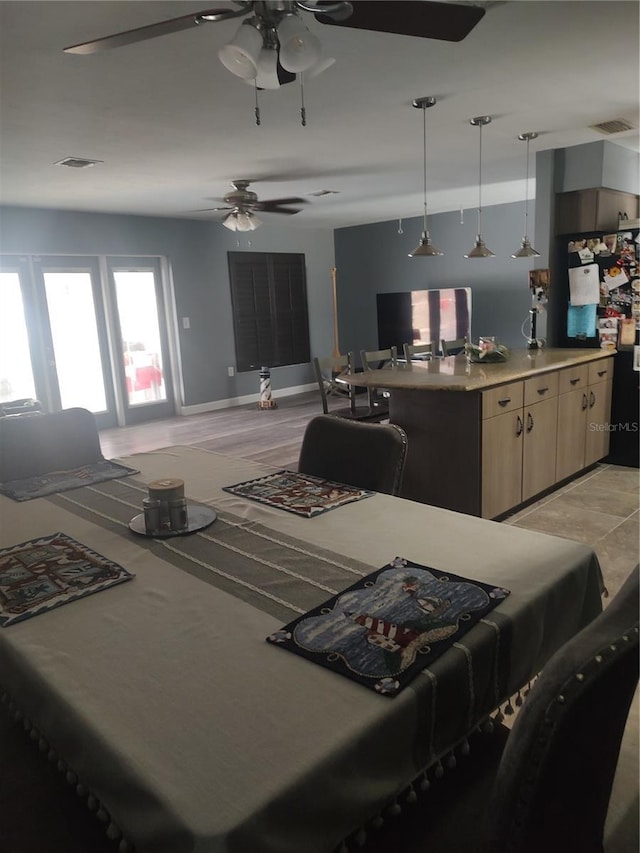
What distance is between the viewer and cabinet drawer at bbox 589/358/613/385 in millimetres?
4297

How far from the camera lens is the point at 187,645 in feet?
3.45

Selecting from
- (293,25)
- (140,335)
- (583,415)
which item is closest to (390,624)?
(293,25)

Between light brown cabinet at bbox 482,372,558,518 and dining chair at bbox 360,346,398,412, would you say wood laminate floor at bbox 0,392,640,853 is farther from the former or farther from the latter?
dining chair at bbox 360,346,398,412

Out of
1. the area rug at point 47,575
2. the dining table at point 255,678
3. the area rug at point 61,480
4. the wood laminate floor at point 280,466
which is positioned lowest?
the wood laminate floor at point 280,466

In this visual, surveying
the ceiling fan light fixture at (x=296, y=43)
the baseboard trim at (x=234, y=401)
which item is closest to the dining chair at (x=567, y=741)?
the ceiling fan light fixture at (x=296, y=43)

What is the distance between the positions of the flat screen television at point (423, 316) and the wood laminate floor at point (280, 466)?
126 cm

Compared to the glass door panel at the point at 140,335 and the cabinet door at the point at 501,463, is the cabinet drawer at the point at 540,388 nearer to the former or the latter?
the cabinet door at the point at 501,463

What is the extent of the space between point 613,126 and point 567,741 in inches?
177

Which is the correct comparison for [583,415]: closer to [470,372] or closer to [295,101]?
[470,372]

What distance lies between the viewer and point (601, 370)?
4.42m

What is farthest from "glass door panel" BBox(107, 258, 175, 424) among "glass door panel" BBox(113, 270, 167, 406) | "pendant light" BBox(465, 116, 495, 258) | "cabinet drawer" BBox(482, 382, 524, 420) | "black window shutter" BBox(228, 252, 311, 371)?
"cabinet drawer" BBox(482, 382, 524, 420)

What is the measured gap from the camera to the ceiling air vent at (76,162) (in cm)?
416

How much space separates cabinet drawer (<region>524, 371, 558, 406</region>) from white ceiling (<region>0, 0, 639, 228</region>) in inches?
62.3

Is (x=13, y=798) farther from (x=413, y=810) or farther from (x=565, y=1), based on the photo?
(x=565, y=1)
